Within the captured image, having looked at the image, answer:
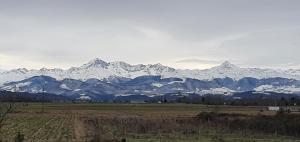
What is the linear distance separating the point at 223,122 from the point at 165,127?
14774 millimetres

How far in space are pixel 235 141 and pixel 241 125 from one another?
1134 inches

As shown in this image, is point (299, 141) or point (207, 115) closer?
point (299, 141)

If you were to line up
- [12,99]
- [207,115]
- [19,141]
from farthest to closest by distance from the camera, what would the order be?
[207,115], [19,141], [12,99]

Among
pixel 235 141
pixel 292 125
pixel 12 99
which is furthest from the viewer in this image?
pixel 292 125

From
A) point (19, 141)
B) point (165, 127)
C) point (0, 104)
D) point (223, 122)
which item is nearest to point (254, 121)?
point (223, 122)

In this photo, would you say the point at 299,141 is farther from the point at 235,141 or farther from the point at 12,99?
the point at 12,99

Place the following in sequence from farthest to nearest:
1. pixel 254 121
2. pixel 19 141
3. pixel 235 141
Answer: pixel 254 121 → pixel 235 141 → pixel 19 141

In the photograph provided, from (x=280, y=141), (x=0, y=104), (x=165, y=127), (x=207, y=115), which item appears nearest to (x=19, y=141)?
(x=0, y=104)

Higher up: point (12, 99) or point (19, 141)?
point (12, 99)

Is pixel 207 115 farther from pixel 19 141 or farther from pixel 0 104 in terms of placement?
pixel 0 104

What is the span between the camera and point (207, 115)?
9200cm

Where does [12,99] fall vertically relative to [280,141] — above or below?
above

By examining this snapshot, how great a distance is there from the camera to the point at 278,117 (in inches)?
3029

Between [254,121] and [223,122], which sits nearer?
[254,121]
